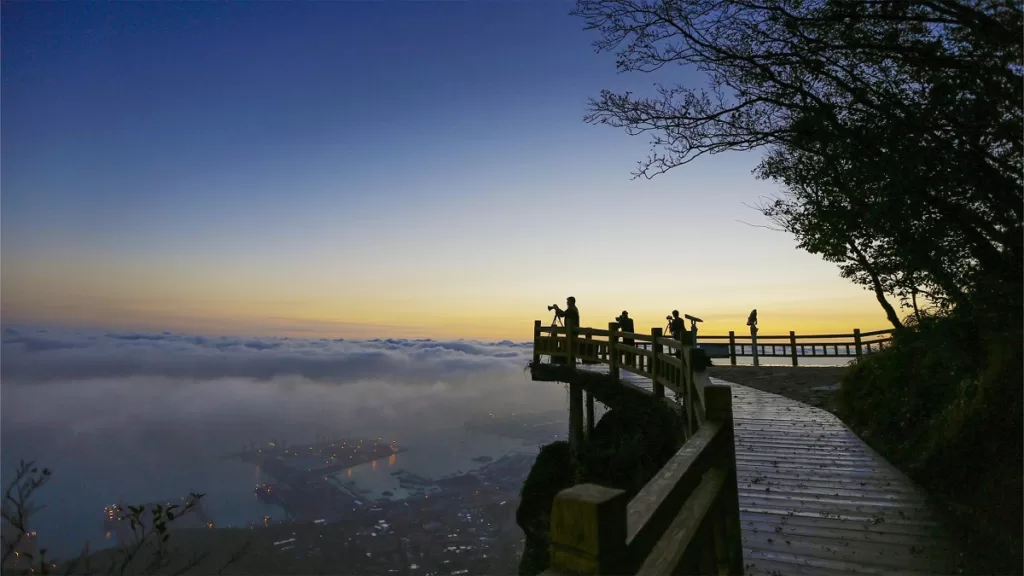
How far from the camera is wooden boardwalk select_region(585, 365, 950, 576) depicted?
390 centimetres

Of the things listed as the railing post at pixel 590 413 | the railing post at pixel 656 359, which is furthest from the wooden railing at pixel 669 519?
the railing post at pixel 590 413

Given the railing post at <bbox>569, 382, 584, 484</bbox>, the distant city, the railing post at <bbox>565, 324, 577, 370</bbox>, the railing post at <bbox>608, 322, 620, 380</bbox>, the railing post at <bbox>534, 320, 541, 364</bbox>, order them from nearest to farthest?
the railing post at <bbox>608, 322, 620, 380</bbox> < the railing post at <bbox>565, 324, 577, 370</bbox> < the railing post at <bbox>569, 382, 584, 484</bbox> < the railing post at <bbox>534, 320, 541, 364</bbox> < the distant city

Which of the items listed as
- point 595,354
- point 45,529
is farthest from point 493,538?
point 45,529

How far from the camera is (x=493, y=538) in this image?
114 m

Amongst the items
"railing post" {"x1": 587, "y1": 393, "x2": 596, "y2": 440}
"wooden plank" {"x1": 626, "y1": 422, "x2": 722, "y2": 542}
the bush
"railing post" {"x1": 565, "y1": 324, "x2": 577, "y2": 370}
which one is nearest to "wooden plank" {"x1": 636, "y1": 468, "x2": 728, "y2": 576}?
"wooden plank" {"x1": 626, "y1": 422, "x2": 722, "y2": 542}

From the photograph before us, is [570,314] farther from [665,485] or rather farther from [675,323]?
[665,485]

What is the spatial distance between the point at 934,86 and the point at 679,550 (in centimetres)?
526

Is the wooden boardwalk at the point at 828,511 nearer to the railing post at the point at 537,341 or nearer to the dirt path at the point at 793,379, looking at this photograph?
the dirt path at the point at 793,379

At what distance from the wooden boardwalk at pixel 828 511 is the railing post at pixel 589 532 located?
2.90 m

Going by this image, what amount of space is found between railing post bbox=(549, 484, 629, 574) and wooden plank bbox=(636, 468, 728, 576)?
777 mm

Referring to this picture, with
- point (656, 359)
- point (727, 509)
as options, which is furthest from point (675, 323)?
point (727, 509)

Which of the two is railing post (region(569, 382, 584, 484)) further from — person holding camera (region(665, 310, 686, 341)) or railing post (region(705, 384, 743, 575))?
railing post (region(705, 384, 743, 575))

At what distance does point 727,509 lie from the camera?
3.14 meters

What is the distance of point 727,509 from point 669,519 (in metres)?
1.21
